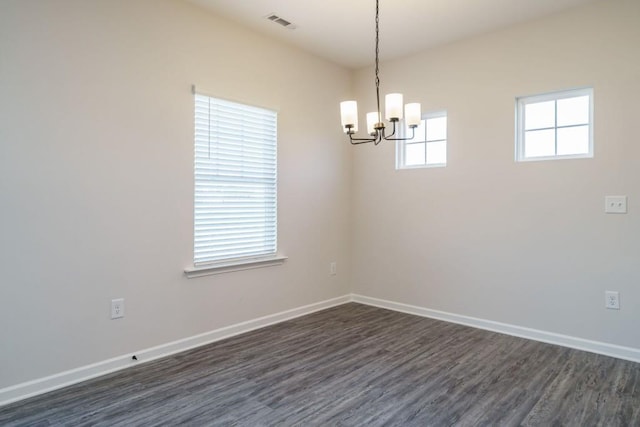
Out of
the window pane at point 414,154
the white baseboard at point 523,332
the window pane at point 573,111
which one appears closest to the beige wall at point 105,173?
the white baseboard at point 523,332

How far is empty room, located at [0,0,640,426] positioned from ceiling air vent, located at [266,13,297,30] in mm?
53

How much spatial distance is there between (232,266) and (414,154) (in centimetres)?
231

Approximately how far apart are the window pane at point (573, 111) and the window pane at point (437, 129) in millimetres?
1038

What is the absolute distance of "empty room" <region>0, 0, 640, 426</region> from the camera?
2.43 m

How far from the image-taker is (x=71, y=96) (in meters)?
2.59

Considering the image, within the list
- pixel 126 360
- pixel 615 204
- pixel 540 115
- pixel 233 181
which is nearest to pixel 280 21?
pixel 233 181

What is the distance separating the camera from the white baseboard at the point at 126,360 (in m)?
2.42

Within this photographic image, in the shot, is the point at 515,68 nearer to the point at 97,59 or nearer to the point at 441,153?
the point at 441,153

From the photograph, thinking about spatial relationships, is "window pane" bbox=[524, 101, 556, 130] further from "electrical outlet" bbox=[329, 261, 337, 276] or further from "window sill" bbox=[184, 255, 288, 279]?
"window sill" bbox=[184, 255, 288, 279]

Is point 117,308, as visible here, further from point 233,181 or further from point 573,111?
point 573,111

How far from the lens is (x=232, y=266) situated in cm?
354

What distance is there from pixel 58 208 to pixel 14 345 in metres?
0.87

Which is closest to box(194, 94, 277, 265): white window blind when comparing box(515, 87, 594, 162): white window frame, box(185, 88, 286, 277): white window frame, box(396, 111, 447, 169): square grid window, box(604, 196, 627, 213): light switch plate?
box(185, 88, 286, 277): white window frame

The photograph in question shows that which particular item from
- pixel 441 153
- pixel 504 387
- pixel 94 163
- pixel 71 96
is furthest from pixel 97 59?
pixel 504 387
